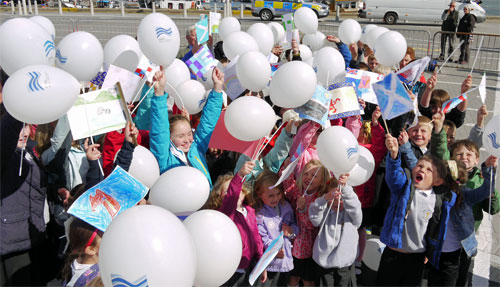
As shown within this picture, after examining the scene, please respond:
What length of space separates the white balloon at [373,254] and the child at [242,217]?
4.63 feet

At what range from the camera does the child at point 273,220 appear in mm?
3184

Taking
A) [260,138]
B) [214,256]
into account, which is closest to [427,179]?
[260,138]

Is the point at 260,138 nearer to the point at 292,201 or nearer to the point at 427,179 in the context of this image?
the point at 292,201

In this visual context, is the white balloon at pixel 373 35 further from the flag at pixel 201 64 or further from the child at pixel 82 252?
the child at pixel 82 252

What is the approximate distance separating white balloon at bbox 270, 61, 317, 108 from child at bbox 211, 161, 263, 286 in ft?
2.73

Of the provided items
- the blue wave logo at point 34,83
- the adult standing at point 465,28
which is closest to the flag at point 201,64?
the blue wave logo at point 34,83

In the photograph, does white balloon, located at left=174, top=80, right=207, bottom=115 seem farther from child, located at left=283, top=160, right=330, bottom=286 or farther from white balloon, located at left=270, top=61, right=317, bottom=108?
child, located at left=283, top=160, right=330, bottom=286

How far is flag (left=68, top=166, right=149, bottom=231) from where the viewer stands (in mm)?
2395

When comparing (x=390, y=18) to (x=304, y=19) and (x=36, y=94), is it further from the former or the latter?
(x=36, y=94)

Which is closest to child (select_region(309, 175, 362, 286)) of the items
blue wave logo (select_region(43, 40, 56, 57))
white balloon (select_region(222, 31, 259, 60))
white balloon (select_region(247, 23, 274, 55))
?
blue wave logo (select_region(43, 40, 56, 57))

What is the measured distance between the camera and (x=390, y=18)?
20344 millimetres

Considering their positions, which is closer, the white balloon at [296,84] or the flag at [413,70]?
the white balloon at [296,84]

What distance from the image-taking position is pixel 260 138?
3271 millimetres

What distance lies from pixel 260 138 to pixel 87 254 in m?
1.48
